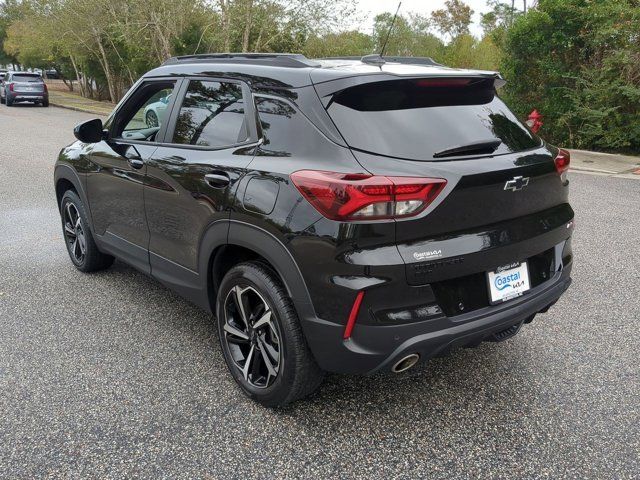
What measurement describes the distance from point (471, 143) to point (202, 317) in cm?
227

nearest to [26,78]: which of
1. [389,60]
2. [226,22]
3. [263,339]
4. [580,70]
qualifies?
[226,22]

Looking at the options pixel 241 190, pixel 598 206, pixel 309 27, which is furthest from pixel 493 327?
pixel 309 27

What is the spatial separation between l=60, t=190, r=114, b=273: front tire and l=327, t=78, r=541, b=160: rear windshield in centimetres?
282

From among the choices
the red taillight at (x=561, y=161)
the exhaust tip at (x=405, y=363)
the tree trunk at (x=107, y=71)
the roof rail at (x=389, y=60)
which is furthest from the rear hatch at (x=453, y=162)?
the tree trunk at (x=107, y=71)

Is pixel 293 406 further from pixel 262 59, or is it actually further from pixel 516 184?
pixel 262 59

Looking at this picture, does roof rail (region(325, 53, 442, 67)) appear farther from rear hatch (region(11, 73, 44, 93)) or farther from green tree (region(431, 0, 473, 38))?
green tree (region(431, 0, 473, 38))

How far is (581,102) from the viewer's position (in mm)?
12406

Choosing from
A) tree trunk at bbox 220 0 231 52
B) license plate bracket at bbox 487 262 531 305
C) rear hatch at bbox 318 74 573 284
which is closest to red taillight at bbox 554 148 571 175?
rear hatch at bbox 318 74 573 284

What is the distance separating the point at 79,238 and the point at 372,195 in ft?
10.9

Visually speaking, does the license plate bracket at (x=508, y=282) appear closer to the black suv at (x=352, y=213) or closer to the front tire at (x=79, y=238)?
the black suv at (x=352, y=213)

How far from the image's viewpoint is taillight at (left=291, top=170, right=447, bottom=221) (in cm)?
219

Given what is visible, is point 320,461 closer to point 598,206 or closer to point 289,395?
point 289,395

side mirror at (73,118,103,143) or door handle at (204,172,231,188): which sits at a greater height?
side mirror at (73,118,103,143)

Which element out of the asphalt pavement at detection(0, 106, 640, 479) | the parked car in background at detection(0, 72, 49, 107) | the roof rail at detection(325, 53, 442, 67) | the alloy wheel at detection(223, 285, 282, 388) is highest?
the parked car in background at detection(0, 72, 49, 107)
